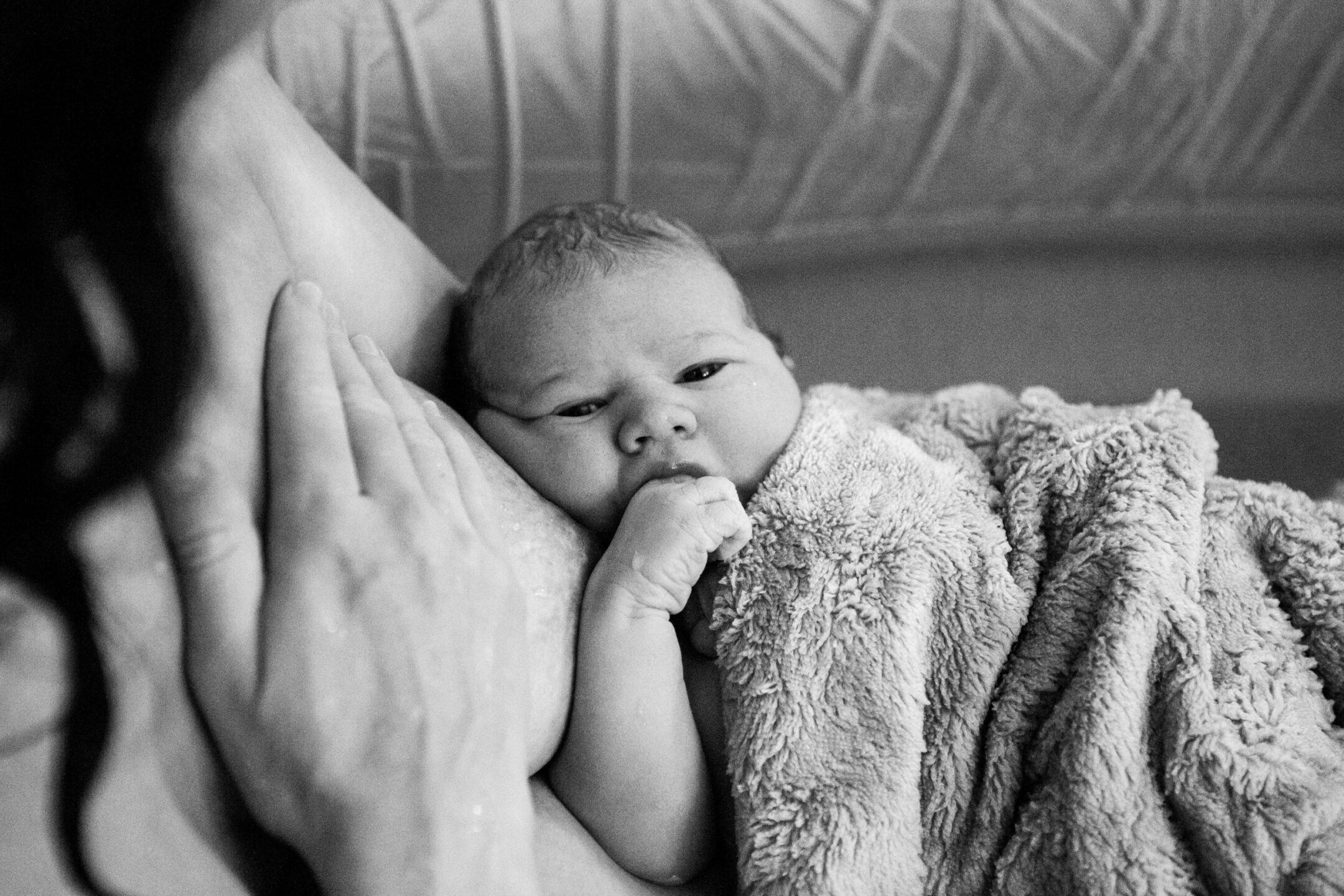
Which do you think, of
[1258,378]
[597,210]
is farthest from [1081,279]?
[597,210]

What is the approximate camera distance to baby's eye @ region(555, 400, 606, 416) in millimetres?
888

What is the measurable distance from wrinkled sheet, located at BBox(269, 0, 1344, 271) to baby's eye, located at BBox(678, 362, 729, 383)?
0.67 m

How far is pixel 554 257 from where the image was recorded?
92 centimetres

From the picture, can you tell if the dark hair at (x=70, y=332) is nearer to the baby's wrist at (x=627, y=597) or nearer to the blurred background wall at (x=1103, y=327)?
the baby's wrist at (x=627, y=597)

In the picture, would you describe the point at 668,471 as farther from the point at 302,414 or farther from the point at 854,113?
the point at 854,113

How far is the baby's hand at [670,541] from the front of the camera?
2.50 feet

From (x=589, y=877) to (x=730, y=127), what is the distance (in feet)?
3.55

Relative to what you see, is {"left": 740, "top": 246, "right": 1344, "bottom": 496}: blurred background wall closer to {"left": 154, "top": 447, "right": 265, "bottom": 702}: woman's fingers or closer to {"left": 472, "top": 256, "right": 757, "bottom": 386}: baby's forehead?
{"left": 472, "top": 256, "right": 757, "bottom": 386}: baby's forehead

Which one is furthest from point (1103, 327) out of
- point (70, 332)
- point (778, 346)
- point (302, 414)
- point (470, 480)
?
point (70, 332)

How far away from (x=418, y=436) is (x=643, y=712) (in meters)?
0.23

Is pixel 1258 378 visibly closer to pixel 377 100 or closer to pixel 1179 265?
pixel 1179 265

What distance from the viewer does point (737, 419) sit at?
882mm

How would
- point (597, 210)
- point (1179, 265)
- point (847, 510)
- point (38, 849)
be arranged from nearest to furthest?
point (38, 849) < point (847, 510) < point (597, 210) < point (1179, 265)

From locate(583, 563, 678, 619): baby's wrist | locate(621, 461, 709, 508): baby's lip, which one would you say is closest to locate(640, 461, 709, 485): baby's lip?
locate(621, 461, 709, 508): baby's lip
